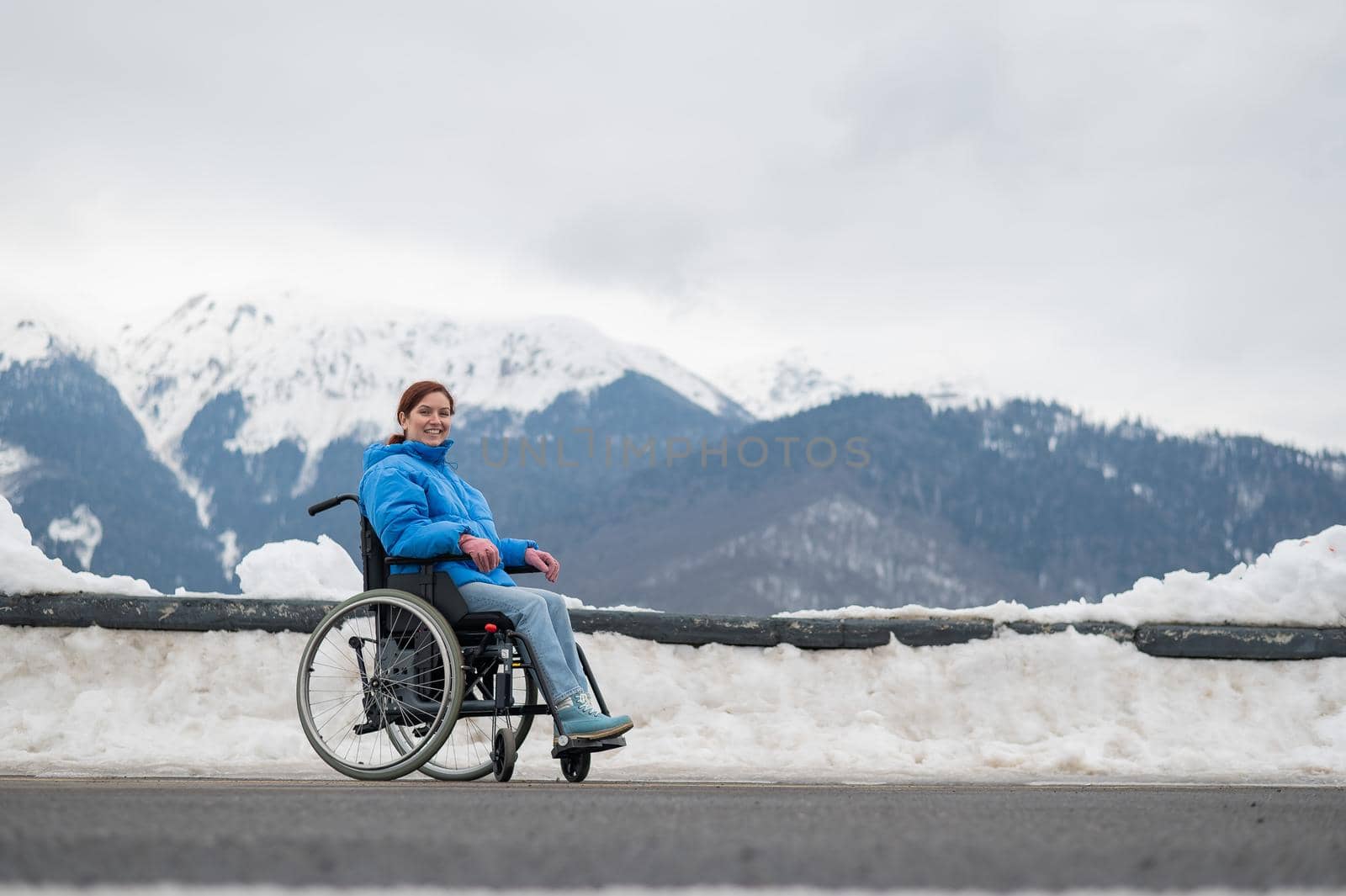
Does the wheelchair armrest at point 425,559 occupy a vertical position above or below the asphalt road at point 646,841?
above

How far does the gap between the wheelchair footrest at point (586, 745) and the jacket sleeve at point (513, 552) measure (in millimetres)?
892

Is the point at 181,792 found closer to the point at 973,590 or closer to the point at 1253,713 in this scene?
the point at 1253,713

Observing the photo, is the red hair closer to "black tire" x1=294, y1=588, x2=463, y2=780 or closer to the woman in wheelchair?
the woman in wheelchair

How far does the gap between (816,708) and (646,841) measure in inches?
178

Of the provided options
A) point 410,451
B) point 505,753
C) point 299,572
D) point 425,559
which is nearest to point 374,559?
point 425,559

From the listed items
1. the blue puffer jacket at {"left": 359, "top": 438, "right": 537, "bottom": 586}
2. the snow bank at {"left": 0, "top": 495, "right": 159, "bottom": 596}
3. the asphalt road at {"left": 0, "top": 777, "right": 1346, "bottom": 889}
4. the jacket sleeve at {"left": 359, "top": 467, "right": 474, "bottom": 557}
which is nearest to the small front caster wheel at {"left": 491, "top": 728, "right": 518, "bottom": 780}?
the blue puffer jacket at {"left": 359, "top": 438, "right": 537, "bottom": 586}

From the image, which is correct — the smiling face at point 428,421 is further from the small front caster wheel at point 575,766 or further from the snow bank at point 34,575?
the snow bank at point 34,575

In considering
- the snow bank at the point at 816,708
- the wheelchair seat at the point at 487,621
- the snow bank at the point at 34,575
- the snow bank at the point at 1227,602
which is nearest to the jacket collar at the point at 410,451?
the wheelchair seat at the point at 487,621

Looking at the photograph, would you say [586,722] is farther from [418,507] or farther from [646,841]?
[646,841]

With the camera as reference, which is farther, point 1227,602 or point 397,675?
point 1227,602

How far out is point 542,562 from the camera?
195 inches

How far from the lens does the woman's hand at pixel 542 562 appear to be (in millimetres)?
4781

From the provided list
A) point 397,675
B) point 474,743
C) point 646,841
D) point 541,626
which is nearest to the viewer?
point 646,841

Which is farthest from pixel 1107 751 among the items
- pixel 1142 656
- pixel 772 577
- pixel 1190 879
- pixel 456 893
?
pixel 772 577
